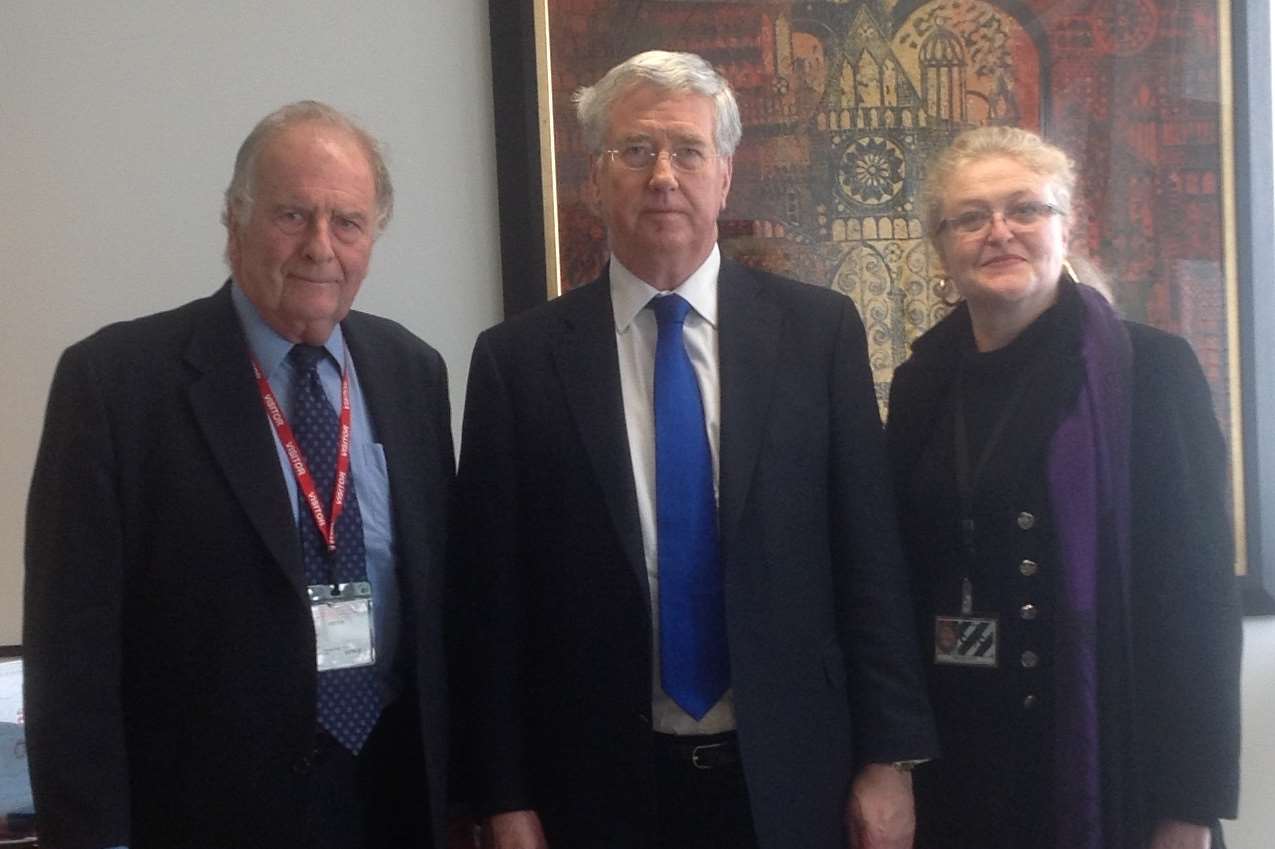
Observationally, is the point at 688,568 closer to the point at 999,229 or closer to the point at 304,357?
the point at 304,357

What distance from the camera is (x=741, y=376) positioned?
172 centimetres

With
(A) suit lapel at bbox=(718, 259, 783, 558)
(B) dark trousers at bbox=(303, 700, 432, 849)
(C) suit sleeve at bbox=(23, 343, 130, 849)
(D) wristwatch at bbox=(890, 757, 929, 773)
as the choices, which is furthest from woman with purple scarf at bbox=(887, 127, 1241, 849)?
(C) suit sleeve at bbox=(23, 343, 130, 849)

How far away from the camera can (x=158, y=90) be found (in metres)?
2.45

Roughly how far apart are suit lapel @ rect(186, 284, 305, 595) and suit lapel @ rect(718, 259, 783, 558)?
1.99 feet

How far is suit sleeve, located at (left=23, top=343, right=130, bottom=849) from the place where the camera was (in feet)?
4.83

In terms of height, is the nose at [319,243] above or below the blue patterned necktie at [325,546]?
above

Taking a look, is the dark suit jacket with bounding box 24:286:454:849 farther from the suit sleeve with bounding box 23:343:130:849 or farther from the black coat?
the black coat

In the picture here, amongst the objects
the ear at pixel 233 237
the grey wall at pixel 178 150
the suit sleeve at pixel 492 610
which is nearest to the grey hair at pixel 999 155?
the suit sleeve at pixel 492 610

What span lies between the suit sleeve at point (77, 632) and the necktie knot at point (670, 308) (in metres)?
0.78

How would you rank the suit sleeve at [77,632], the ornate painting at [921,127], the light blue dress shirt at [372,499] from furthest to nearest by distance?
the ornate painting at [921,127] → the light blue dress shirt at [372,499] → the suit sleeve at [77,632]

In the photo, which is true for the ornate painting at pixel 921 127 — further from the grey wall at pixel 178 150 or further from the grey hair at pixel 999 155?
the grey hair at pixel 999 155

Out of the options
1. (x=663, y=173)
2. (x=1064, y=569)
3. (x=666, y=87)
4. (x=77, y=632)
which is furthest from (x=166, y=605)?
(x=1064, y=569)

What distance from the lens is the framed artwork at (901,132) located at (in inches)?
98.3

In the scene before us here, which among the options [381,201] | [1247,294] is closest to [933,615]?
[381,201]
